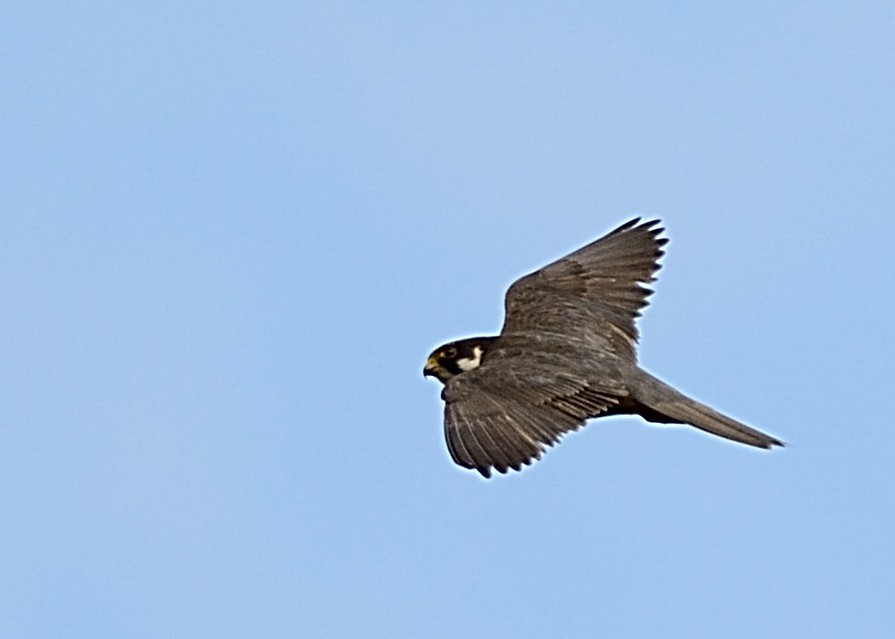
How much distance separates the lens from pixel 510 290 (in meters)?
11.8

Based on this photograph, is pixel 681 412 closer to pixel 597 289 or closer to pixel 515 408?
pixel 515 408

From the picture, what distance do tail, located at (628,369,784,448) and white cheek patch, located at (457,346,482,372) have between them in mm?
1039

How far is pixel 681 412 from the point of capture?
400 inches

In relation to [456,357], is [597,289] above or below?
above

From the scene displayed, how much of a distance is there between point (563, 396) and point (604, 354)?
2.80ft

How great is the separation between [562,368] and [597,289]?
146 cm

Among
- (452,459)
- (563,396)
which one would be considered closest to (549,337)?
(563,396)

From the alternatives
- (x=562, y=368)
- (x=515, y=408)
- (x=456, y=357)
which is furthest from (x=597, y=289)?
(x=515, y=408)

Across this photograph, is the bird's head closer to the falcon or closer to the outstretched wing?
the falcon

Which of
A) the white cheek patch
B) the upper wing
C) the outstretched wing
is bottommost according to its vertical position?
the outstretched wing

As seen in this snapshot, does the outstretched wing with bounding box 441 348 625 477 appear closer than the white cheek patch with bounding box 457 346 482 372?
Yes

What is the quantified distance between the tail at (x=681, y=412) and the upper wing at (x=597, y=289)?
90 cm

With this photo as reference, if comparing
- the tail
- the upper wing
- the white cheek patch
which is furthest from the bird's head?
the tail

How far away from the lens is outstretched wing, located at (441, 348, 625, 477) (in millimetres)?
9383
